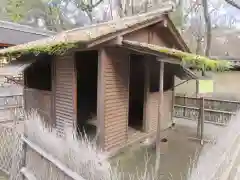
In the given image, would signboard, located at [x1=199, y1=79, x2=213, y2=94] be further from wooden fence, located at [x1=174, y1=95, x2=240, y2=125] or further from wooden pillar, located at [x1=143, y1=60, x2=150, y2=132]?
wooden fence, located at [x1=174, y1=95, x2=240, y2=125]

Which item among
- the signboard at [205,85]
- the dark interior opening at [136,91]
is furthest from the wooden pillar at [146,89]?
the signboard at [205,85]

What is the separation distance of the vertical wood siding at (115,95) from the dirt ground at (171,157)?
54 cm

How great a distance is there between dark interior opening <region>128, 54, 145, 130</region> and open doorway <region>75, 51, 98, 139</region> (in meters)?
1.55

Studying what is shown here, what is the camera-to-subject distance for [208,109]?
39.9ft

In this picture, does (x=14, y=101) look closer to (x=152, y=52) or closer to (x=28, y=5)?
(x=152, y=52)

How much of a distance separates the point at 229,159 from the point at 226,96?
13273mm

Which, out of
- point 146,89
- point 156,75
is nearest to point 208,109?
point 156,75

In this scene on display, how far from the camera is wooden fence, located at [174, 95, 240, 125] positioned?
11677 millimetres

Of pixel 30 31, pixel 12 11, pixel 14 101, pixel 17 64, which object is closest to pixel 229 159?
pixel 17 64

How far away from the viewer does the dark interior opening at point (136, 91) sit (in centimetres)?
997

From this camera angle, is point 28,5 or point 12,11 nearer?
point 12,11

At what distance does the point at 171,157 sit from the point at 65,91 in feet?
12.3

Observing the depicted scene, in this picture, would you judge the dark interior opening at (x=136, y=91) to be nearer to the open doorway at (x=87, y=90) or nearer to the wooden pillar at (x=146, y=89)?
the wooden pillar at (x=146, y=89)

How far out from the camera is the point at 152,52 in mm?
6168
